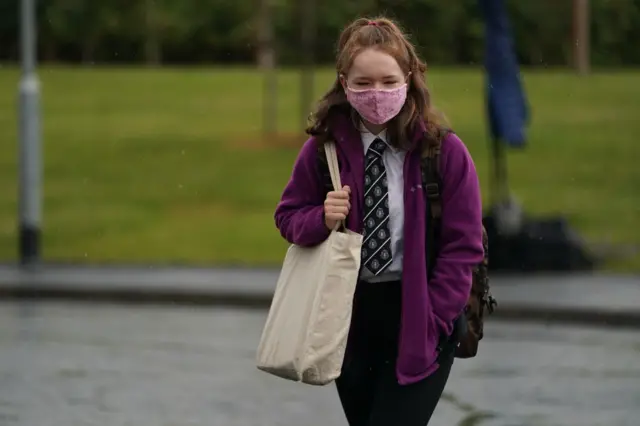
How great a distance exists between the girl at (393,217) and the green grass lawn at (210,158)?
1443cm

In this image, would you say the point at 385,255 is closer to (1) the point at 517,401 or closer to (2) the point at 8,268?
(1) the point at 517,401

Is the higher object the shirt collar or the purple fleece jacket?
the shirt collar

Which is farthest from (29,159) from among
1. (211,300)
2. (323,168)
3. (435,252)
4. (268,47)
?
(435,252)

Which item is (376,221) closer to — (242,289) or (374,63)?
(374,63)

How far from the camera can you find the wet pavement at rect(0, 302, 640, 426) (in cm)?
864

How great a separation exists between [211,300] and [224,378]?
486 centimetres

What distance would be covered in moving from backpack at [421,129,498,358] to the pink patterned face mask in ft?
0.47

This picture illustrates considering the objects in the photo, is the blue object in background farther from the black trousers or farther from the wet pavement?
the black trousers

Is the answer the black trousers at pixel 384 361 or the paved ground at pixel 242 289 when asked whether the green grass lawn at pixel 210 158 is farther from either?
the black trousers at pixel 384 361

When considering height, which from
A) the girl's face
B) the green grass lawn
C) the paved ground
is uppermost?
the girl's face

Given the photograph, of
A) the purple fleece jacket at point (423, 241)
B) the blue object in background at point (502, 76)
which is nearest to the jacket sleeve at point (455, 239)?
the purple fleece jacket at point (423, 241)

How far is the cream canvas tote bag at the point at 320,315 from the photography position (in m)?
4.51

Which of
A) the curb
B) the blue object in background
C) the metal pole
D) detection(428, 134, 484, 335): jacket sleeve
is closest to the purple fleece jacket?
detection(428, 134, 484, 335): jacket sleeve

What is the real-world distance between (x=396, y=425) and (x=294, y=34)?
28.2 meters
